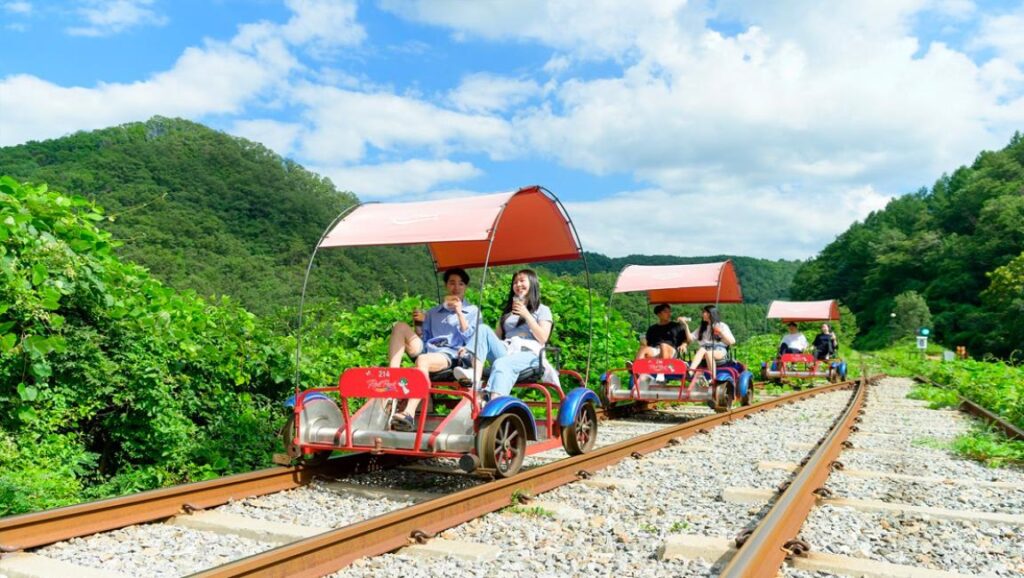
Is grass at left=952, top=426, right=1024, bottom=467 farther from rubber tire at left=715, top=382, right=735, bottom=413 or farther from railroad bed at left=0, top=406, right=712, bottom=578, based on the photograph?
railroad bed at left=0, top=406, right=712, bottom=578

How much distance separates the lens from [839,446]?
7.88 m

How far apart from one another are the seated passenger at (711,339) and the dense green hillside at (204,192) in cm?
3008

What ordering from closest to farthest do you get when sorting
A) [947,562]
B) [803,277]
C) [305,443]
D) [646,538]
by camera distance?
[947,562] → [646,538] → [305,443] → [803,277]

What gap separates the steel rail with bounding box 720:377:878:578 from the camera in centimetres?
333

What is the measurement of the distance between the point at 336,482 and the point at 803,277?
135423 mm

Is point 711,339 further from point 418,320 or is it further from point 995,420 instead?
point 418,320

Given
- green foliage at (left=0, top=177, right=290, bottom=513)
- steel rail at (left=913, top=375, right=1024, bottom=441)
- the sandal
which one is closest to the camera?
green foliage at (left=0, top=177, right=290, bottom=513)

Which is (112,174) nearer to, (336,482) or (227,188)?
(227,188)

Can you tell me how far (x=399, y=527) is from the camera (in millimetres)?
4000

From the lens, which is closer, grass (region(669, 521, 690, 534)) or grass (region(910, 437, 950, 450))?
grass (region(669, 521, 690, 534))

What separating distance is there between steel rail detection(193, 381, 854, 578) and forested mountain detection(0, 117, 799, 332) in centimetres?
3248

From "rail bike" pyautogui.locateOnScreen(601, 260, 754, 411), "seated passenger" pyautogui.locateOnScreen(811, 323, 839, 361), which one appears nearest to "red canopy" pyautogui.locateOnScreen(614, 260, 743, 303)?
"rail bike" pyautogui.locateOnScreen(601, 260, 754, 411)

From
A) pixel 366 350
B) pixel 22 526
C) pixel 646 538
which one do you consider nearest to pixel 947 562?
pixel 646 538

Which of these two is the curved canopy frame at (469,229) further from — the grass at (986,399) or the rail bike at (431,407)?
the grass at (986,399)
